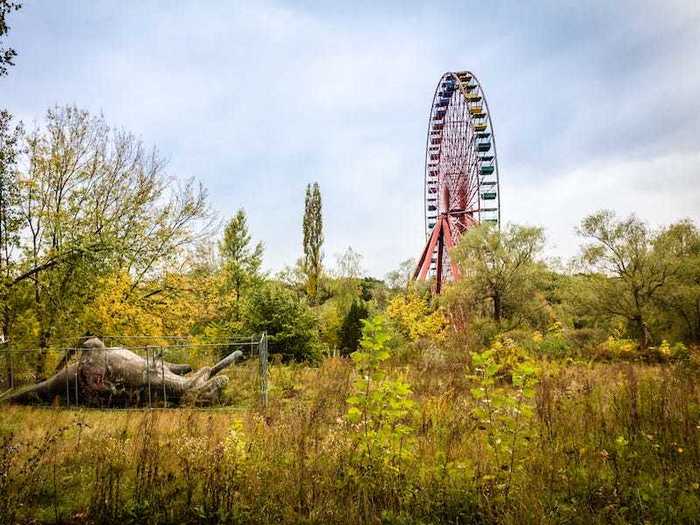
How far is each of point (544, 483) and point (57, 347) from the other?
33.0 feet

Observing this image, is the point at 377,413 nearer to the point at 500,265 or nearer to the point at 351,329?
the point at 351,329

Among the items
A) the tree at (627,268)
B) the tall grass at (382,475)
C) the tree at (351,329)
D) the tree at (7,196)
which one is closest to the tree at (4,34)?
the tree at (7,196)

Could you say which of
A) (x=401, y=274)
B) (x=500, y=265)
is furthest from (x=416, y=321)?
(x=401, y=274)

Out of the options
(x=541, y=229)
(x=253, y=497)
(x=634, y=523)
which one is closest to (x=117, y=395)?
(x=253, y=497)

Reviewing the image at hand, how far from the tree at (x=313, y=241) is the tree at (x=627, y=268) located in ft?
52.2

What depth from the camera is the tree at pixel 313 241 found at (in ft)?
102

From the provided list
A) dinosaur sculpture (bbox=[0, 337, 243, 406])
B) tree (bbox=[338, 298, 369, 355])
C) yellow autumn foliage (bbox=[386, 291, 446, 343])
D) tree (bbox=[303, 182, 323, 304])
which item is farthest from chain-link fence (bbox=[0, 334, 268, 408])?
tree (bbox=[303, 182, 323, 304])

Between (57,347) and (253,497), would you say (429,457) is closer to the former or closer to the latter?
(253,497)

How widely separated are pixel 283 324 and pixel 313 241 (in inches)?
679

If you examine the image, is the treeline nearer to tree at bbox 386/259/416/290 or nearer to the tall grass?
the tall grass

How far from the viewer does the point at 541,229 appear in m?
23.5

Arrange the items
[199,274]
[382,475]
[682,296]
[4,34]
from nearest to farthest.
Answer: [382,475] < [4,34] < [199,274] < [682,296]

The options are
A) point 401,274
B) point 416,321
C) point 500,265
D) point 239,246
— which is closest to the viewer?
point 416,321

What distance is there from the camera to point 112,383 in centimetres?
891
